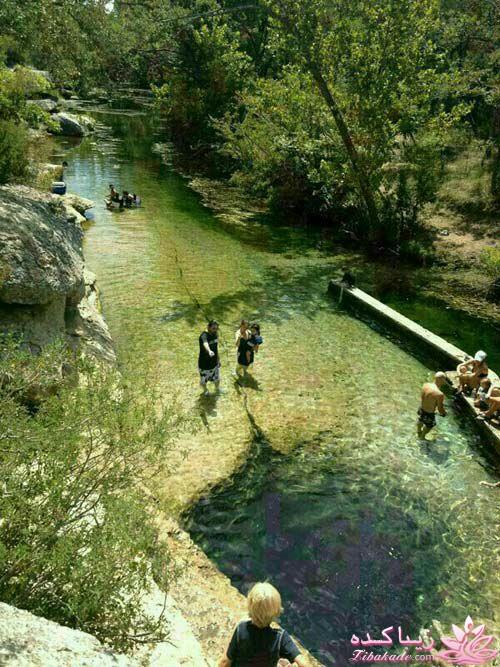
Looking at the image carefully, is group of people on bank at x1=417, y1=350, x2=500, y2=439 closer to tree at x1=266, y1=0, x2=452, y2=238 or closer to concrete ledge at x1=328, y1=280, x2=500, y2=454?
concrete ledge at x1=328, y1=280, x2=500, y2=454

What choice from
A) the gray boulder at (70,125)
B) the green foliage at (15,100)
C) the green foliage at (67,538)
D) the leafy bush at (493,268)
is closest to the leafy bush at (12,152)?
the green foliage at (15,100)

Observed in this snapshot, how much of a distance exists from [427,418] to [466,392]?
6.38ft

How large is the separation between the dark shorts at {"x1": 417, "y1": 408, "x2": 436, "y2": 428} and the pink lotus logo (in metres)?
4.53

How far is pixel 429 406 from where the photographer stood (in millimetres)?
Result: 10281

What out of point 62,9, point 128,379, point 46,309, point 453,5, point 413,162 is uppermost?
point 453,5

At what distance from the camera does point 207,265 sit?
19.2 m

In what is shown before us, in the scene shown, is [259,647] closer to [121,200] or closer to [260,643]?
[260,643]

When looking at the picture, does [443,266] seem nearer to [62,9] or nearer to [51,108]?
[62,9]

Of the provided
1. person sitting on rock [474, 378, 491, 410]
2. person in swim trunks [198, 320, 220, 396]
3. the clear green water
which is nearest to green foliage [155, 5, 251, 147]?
the clear green water

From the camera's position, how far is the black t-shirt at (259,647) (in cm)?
401

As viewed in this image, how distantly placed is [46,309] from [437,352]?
401 inches

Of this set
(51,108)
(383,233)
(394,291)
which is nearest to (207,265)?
(394,291)

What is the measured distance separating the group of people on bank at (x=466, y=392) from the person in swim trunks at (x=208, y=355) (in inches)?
179

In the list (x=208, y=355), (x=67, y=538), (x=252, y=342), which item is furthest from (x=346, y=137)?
(x=67, y=538)
